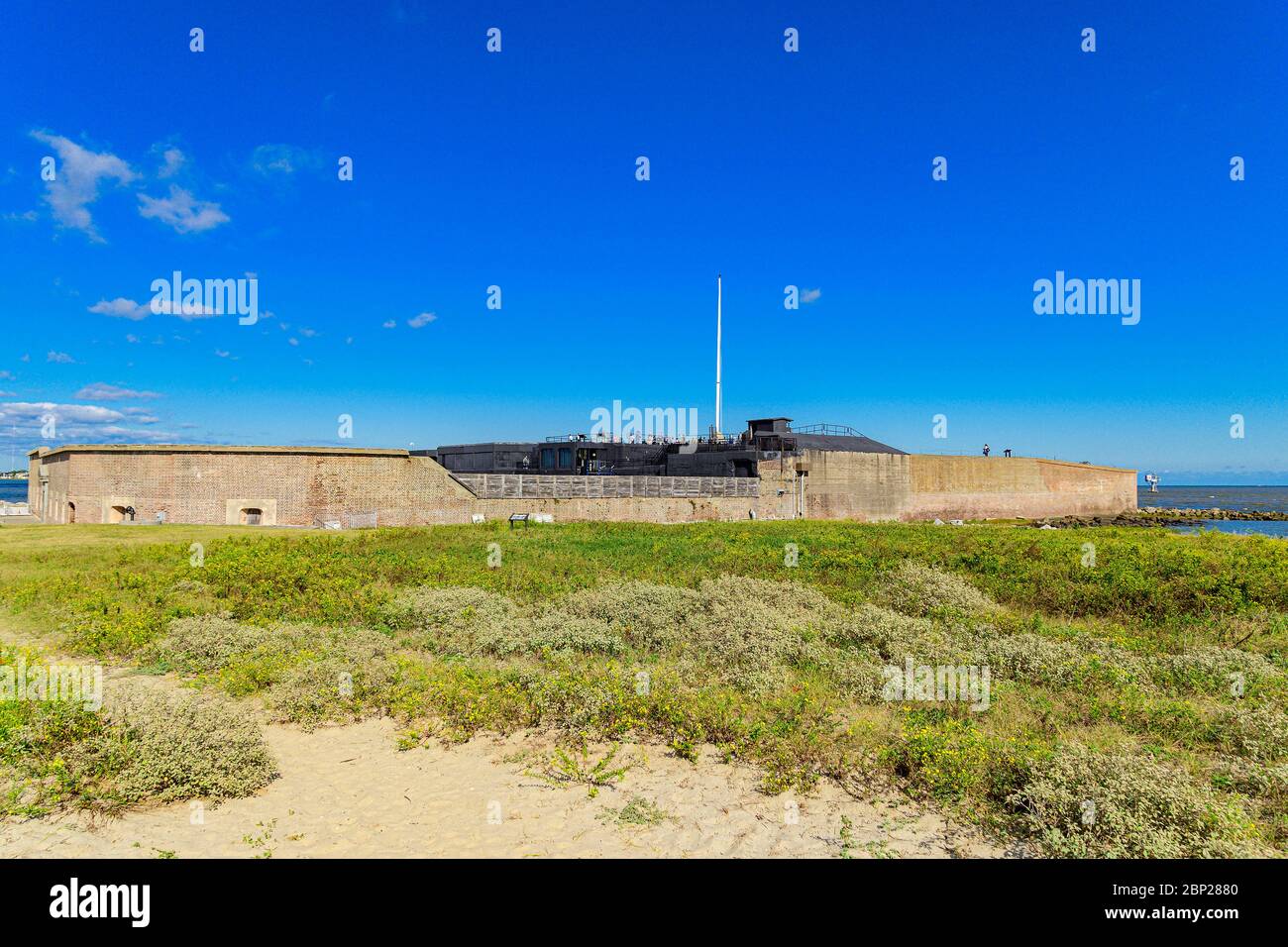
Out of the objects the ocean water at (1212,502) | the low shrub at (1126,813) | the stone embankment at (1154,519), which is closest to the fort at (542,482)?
the stone embankment at (1154,519)

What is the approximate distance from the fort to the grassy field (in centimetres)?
761

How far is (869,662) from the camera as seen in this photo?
10547mm

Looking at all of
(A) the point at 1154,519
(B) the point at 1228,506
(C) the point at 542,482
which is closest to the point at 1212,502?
(B) the point at 1228,506

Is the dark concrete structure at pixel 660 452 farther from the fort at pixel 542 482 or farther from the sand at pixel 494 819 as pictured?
the sand at pixel 494 819

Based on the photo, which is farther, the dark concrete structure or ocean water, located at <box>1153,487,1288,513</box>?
ocean water, located at <box>1153,487,1288,513</box>

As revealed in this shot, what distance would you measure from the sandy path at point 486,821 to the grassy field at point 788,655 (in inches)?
18.4

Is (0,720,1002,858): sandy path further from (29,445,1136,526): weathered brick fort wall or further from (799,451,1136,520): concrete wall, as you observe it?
(799,451,1136,520): concrete wall

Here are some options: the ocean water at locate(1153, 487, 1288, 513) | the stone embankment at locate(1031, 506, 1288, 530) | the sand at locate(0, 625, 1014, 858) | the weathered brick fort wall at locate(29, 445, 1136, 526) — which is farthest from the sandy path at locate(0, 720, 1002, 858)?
the ocean water at locate(1153, 487, 1288, 513)

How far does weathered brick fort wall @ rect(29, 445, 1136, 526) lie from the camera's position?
2767cm

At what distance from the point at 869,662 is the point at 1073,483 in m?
68.6

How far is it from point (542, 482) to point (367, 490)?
8.58 meters

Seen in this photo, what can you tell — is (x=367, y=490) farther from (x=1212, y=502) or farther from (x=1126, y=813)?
(x=1212, y=502)

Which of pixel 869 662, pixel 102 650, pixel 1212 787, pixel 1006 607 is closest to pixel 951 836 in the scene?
pixel 1212 787
